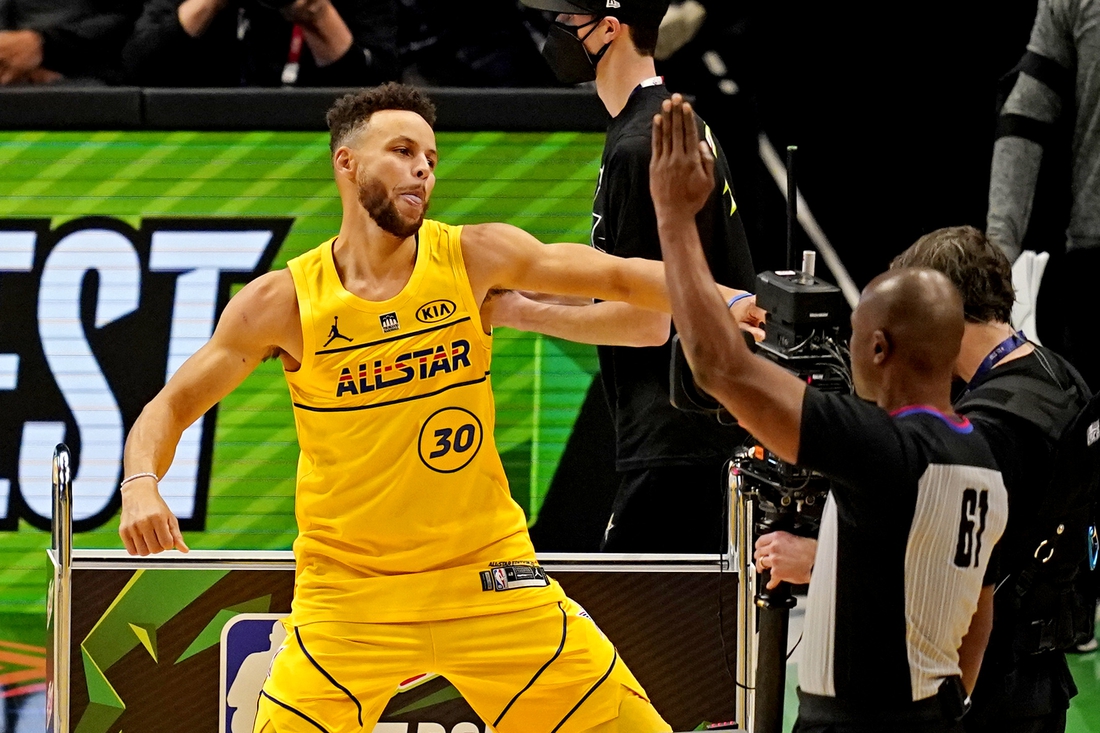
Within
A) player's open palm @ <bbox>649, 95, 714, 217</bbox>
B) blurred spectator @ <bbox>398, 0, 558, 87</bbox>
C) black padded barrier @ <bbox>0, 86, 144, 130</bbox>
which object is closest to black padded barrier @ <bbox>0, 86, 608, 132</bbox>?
black padded barrier @ <bbox>0, 86, 144, 130</bbox>

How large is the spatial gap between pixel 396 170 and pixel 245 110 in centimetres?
260

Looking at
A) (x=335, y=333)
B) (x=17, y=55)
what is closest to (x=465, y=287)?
(x=335, y=333)

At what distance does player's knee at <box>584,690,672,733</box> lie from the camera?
387 centimetres

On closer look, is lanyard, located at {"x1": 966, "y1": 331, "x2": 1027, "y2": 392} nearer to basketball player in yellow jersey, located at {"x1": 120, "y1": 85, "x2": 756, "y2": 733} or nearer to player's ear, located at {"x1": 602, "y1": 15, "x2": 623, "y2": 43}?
basketball player in yellow jersey, located at {"x1": 120, "y1": 85, "x2": 756, "y2": 733}

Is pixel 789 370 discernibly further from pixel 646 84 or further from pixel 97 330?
pixel 97 330

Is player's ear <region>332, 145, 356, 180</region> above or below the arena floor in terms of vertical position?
above

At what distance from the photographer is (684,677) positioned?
4.54 metres

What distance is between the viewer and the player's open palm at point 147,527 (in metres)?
3.64

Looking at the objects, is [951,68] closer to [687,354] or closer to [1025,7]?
[1025,7]

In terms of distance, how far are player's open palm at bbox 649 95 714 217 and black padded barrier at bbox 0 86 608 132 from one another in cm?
349

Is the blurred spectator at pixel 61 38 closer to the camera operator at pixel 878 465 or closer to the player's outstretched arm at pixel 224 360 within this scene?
the player's outstretched arm at pixel 224 360

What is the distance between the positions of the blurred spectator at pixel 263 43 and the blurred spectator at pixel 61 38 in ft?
0.73

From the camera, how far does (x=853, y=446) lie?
9.57 ft

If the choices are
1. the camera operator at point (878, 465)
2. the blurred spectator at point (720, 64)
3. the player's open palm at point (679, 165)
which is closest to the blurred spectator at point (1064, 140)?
the blurred spectator at point (720, 64)
